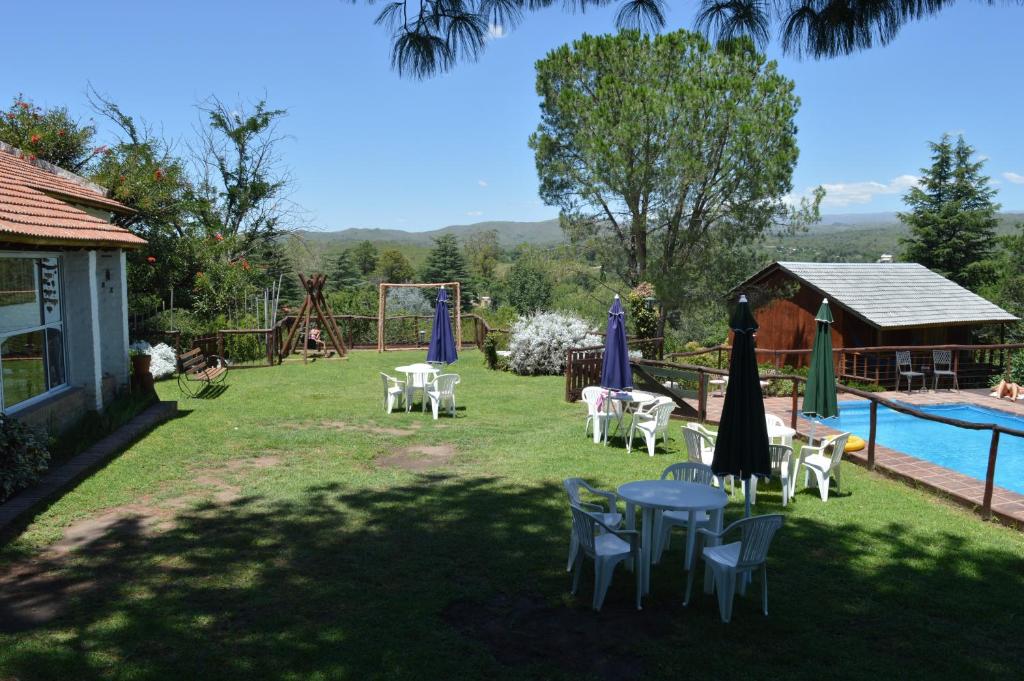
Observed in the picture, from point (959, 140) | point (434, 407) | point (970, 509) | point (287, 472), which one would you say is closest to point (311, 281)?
point (434, 407)

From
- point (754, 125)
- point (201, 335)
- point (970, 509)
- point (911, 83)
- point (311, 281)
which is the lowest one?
point (970, 509)

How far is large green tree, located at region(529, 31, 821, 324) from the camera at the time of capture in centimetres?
2059

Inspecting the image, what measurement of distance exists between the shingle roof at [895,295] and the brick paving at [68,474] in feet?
58.4

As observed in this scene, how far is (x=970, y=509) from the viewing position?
7.83 meters

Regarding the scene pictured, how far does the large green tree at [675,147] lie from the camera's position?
20594 millimetres

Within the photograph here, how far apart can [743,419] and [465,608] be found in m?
2.88

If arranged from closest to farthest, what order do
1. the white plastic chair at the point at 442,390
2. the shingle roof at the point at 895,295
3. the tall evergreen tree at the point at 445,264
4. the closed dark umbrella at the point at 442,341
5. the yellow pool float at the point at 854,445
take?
the yellow pool float at the point at 854,445, the white plastic chair at the point at 442,390, the closed dark umbrella at the point at 442,341, the shingle roof at the point at 895,295, the tall evergreen tree at the point at 445,264

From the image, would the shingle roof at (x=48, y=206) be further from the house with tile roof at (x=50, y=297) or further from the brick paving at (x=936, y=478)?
the brick paving at (x=936, y=478)

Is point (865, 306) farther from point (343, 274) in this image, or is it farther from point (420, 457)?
point (343, 274)

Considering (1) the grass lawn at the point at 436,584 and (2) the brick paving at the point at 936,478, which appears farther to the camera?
(2) the brick paving at the point at 936,478

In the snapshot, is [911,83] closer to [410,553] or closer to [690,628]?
[690,628]

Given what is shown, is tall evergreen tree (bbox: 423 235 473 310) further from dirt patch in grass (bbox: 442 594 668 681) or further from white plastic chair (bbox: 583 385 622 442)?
dirt patch in grass (bbox: 442 594 668 681)

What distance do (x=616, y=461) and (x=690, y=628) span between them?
A: 185 inches

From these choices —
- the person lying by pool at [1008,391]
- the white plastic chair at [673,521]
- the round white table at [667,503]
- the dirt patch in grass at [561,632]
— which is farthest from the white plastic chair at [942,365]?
the dirt patch in grass at [561,632]
